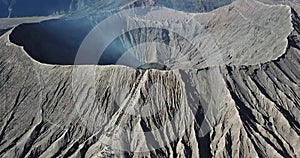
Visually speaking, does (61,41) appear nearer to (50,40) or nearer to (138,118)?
(50,40)

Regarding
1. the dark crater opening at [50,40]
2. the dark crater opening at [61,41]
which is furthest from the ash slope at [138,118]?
the dark crater opening at [61,41]

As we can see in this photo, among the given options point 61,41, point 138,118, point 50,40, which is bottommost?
point 138,118

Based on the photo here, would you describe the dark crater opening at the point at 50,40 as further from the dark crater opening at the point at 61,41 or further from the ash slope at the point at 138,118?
the ash slope at the point at 138,118

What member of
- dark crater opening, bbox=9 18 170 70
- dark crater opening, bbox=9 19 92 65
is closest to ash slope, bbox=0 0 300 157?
dark crater opening, bbox=9 19 92 65

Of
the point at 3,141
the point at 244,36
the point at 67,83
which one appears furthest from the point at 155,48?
the point at 3,141

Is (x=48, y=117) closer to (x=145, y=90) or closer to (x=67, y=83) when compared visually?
(x=67, y=83)

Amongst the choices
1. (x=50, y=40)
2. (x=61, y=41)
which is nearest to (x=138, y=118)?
(x=50, y=40)
